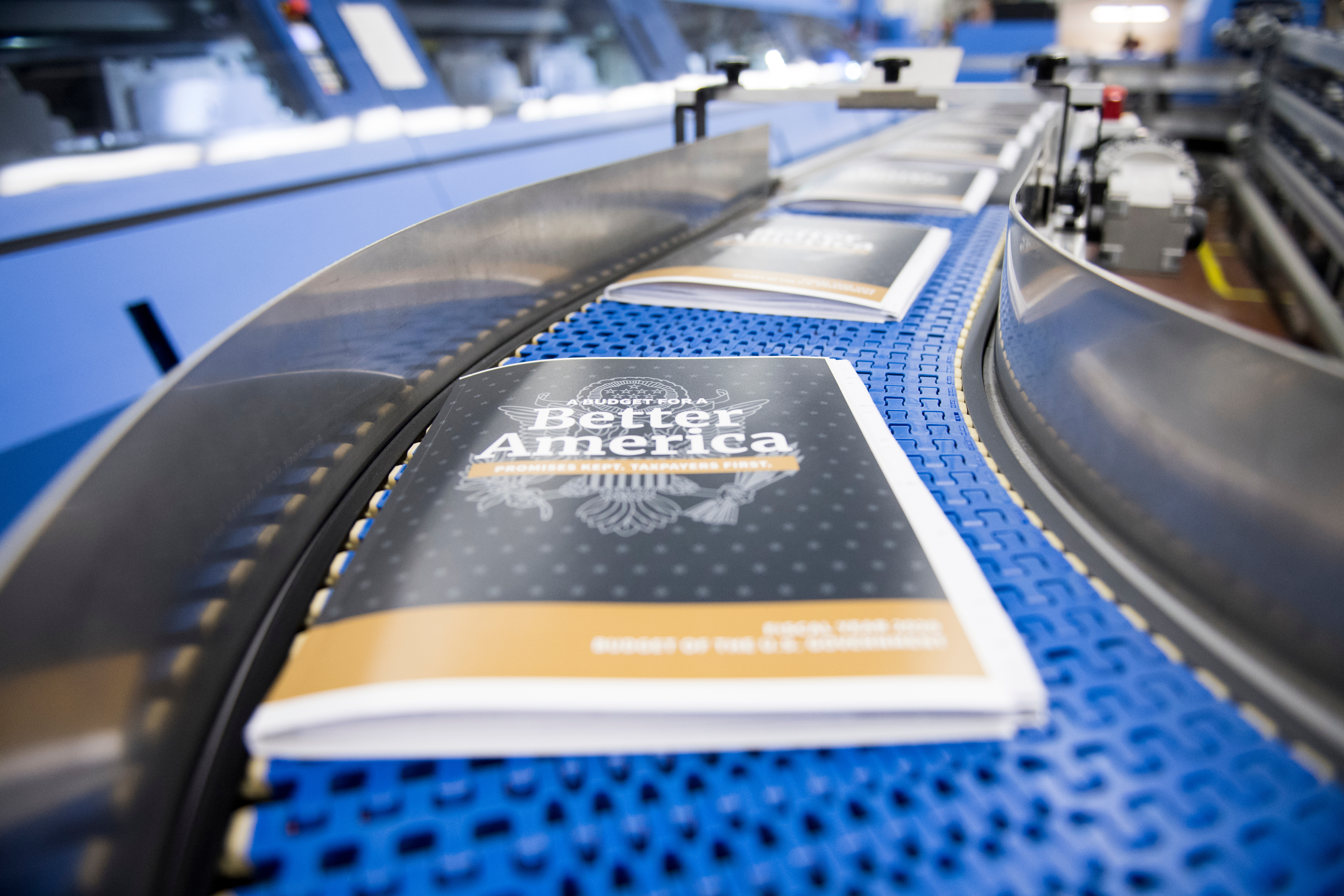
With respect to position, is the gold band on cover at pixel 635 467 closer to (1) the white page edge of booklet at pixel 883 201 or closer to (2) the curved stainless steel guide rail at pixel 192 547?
(2) the curved stainless steel guide rail at pixel 192 547

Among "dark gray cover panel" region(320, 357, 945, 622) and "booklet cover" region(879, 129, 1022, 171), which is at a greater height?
"dark gray cover panel" region(320, 357, 945, 622)

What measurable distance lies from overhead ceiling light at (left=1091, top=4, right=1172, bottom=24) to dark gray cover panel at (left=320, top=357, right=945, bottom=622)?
20.8 ft

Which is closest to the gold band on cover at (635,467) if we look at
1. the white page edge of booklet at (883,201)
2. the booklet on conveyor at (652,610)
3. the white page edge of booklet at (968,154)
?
the booklet on conveyor at (652,610)

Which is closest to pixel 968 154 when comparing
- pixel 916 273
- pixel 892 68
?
pixel 892 68

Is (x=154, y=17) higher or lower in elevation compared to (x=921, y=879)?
higher

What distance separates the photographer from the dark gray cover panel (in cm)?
35

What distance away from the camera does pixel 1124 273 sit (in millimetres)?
1481

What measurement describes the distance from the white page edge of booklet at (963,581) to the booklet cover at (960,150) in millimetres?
1250

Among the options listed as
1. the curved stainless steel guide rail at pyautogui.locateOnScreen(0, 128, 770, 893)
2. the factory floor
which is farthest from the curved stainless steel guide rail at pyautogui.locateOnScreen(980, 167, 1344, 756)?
the factory floor

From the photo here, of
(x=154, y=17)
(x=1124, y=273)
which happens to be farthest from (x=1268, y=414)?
(x=154, y=17)

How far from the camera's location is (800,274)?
0.78m

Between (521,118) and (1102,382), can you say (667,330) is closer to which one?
(1102,382)

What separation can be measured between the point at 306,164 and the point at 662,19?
285 cm

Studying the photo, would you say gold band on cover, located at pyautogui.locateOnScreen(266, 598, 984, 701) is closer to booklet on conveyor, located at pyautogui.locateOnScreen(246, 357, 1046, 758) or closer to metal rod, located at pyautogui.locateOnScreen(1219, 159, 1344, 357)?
booklet on conveyor, located at pyautogui.locateOnScreen(246, 357, 1046, 758)
